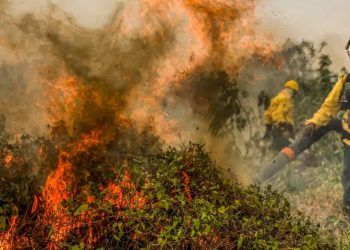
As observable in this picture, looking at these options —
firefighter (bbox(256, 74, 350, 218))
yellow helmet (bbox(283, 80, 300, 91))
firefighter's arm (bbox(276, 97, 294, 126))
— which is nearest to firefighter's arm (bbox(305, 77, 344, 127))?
firefighter (bbox(256, 74, 350, 218))

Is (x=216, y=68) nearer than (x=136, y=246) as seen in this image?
No

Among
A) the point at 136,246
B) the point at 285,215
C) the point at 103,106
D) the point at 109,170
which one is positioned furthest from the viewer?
the point at 103,106

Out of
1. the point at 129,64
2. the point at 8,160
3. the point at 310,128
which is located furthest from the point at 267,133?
the point at 8,160

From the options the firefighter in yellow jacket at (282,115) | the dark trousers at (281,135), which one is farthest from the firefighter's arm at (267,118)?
the dark trousers at (281,135)

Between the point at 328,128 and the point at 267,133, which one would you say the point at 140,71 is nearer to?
the point at 267,133

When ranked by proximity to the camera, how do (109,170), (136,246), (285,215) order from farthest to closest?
(109,170) → (285,215) → (136,246)

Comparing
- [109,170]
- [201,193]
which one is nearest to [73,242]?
[109,170]

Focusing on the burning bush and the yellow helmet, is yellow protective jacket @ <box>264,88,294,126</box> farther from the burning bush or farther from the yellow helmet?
the burning bush

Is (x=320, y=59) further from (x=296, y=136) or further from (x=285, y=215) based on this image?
(x=285, y=215)

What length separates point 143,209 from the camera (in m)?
5.28

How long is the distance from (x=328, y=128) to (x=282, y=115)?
2.32 feet

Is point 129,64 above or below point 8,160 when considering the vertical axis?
above

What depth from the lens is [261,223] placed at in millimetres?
5379

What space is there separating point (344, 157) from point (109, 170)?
345 cm
